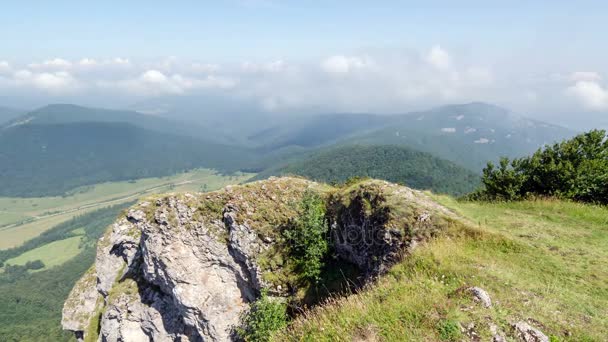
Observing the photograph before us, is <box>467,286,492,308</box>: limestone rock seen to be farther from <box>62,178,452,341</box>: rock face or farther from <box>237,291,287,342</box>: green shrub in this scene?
<box>237,291,287,342</box>: green shrub

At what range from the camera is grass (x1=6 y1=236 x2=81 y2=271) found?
582 ft

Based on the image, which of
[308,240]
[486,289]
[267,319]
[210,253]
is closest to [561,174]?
[486,289]

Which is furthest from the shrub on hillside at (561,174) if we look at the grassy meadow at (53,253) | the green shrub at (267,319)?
the grassy meadow at (53,253)

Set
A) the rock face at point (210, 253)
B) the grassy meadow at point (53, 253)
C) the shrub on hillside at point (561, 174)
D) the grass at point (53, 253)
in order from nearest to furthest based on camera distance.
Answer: the rock face at point (210, 253) → the shrub on hillside at point (561, 174) → the grass at point (53, 253) → the grassy meadow at point (53, 253)

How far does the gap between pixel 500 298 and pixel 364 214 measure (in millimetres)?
8862

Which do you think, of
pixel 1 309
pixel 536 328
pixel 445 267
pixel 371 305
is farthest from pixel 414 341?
pixel 1 309

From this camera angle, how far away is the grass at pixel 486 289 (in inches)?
299

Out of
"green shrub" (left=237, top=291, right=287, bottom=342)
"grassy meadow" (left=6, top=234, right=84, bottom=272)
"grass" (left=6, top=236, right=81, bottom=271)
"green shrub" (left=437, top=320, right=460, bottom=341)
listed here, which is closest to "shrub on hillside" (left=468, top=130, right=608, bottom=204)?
"green shrub" (left=237, top=291, right=287, bottom=342)

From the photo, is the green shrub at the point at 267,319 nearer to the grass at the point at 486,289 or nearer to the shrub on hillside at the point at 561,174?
the grass at the point at 486,289

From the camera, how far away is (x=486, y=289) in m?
9.20

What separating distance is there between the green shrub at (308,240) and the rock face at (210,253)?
0.79 meters

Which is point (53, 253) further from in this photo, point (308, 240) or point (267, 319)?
point (308, 240)

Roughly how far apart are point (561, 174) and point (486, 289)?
15896mm

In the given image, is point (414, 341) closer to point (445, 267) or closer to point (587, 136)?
point (445, 267)
